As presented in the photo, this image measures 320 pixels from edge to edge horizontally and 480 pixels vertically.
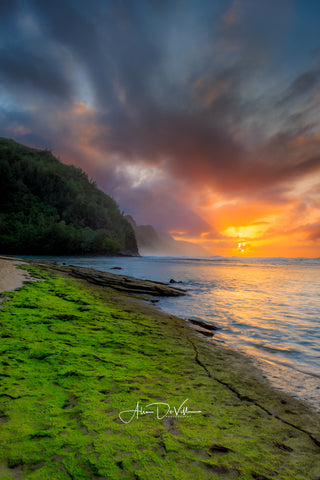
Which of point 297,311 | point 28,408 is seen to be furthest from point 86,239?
point 28,408

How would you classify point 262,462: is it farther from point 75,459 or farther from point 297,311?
point 297,311

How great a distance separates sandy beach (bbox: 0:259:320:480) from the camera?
1379 millimetres

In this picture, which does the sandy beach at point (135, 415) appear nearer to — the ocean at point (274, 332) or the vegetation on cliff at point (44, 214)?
the ocean at point (274, 332)

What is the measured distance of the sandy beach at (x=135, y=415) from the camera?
1.38 metres

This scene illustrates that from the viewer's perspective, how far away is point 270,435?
197 cm

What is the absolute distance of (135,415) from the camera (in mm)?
1941

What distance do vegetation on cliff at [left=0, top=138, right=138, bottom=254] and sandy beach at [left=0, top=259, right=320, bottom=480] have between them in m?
53.6

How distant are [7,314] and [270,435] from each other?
4439 mm

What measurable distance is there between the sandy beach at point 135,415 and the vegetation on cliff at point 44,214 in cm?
5360
